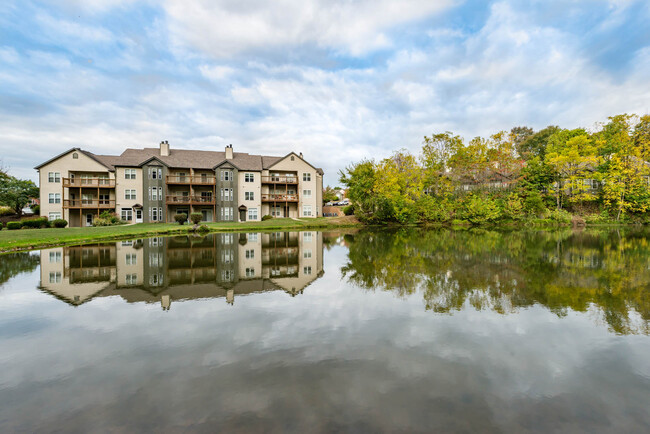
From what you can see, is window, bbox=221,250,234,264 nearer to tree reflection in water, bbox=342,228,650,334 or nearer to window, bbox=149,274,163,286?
window, bbox=149,274,163,286

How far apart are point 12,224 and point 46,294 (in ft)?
105

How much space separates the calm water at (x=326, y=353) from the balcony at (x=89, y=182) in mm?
35947

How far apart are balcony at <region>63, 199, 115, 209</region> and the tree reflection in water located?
→ 39750 millimetres

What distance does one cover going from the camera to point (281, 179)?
48.2m

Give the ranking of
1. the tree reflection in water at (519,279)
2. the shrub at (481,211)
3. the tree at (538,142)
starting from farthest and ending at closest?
the tree at (538,142)
the shrub at (481,211)
the tree reflection in water at (519,279)

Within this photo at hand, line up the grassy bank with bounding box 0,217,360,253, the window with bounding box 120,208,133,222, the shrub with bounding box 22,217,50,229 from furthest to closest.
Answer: the window with bounding box 120,208,133,222
the shrub with bounding box 22,217,50,229
the grassy bank with bounding box 0,217,360,253

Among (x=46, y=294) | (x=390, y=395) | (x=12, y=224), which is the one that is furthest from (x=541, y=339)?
(x=12, y=224)

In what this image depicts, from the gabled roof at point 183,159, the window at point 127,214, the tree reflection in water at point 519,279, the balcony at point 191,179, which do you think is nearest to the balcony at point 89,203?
the window at point 127,214

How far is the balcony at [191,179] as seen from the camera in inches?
1673

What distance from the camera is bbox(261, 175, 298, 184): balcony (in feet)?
155

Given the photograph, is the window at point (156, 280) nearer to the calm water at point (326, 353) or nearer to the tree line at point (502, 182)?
the calm water at point (326, 353)

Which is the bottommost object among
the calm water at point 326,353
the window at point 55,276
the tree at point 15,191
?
the calm water at point 326,353

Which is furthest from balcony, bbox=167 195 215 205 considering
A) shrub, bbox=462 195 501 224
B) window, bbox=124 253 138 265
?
shrub, bbox=462 195 501 224

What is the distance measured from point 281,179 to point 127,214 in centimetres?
2252
